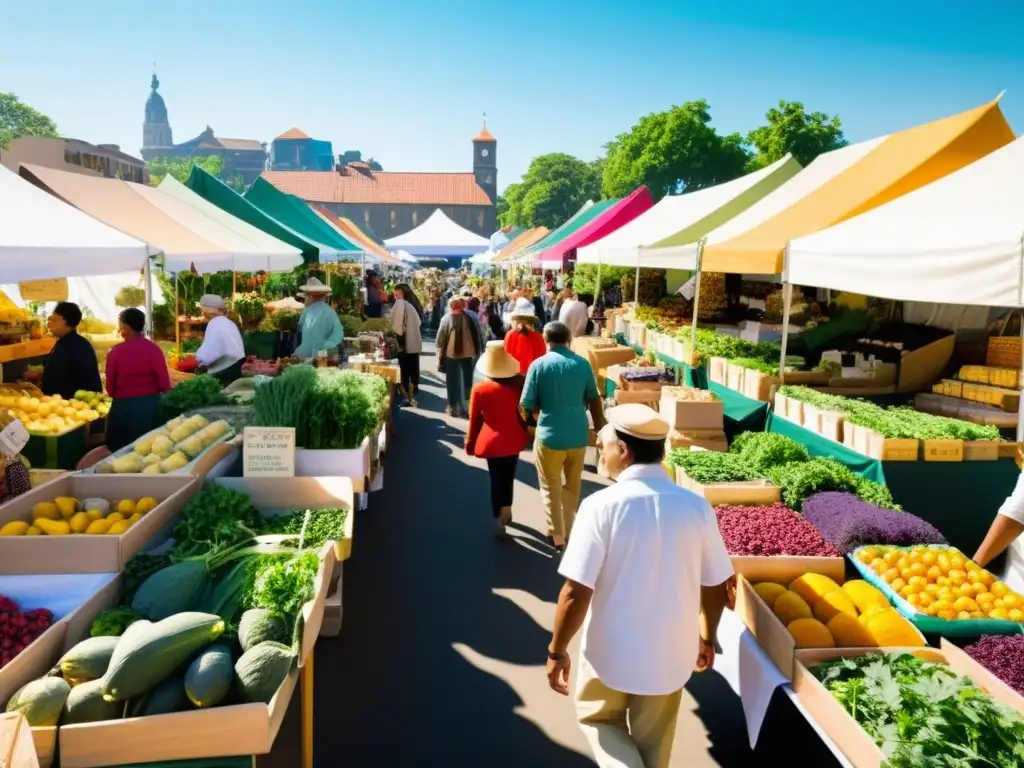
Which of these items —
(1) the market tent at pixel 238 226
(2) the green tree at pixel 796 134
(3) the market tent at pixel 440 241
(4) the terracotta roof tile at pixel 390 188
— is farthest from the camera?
(4) the terracotta roof tile at pixel 390 188

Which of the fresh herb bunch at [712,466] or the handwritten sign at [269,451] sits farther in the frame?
the fresh herb bunch at [712,466]

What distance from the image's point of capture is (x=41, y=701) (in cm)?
245

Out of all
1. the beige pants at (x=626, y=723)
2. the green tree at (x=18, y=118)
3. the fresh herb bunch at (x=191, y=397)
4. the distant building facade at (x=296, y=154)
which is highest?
the distant building facade at (x=296, y=154)

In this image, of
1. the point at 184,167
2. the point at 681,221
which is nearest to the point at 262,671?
the point at 681,221

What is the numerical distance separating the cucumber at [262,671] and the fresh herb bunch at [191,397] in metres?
4.17

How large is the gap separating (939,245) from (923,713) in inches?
123

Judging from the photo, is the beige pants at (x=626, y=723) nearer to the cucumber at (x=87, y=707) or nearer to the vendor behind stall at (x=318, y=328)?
the cucumber at (x=87, y=707)

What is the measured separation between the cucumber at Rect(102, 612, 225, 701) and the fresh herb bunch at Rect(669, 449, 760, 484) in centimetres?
361

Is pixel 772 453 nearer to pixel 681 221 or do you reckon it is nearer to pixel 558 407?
Answer: pixel 558 407

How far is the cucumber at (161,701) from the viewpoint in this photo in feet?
8.23

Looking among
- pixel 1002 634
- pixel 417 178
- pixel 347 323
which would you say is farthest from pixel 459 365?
pixel 417 178

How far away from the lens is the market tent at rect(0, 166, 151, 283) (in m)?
4.36

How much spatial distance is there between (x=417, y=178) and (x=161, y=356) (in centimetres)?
9305

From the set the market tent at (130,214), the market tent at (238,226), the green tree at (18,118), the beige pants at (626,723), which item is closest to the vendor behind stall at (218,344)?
the market tent at (130,214)
